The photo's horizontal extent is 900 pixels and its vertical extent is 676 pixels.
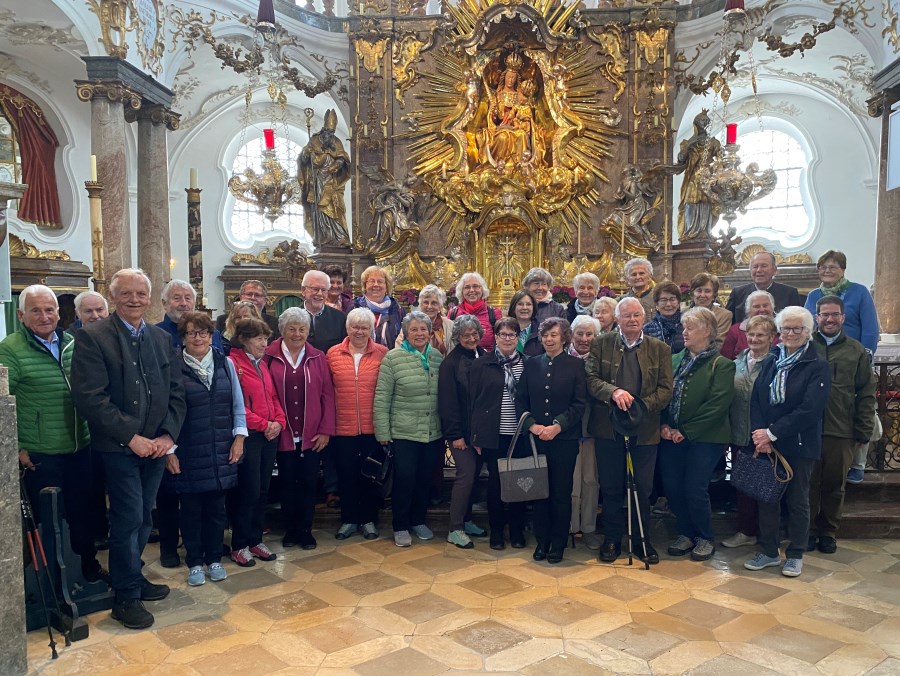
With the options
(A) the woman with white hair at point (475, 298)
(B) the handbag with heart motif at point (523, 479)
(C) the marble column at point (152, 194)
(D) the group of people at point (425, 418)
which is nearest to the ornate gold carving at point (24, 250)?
(C) the marble column at point (152, 194)

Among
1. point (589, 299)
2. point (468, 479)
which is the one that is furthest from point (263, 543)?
point (589, 299)

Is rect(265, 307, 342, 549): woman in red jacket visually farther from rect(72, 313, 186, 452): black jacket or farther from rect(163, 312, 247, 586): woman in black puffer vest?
rect(72, 313, 186, 452): black jacket

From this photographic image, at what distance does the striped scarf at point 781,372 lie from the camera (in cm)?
427

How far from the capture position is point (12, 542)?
306 cm

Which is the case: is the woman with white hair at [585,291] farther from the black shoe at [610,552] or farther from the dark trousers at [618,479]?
the black shoe at [610,552]

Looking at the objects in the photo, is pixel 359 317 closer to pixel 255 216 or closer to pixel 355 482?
pixel 355 482

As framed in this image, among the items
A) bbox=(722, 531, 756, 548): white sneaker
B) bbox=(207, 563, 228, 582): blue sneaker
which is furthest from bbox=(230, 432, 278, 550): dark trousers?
bbox=(722, 531, 756, 548): white sneaker

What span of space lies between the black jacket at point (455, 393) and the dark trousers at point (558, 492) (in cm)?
53

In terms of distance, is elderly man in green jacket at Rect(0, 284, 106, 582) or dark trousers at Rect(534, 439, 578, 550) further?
dark trousers at Rect(534, 439, 578, 550)

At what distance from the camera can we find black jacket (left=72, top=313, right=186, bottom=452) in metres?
3.52

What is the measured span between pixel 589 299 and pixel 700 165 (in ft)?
18.5

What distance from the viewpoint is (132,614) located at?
3.64 metres

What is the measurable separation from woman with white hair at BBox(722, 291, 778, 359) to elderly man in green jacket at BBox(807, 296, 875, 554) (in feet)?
0.99

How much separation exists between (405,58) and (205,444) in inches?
352
